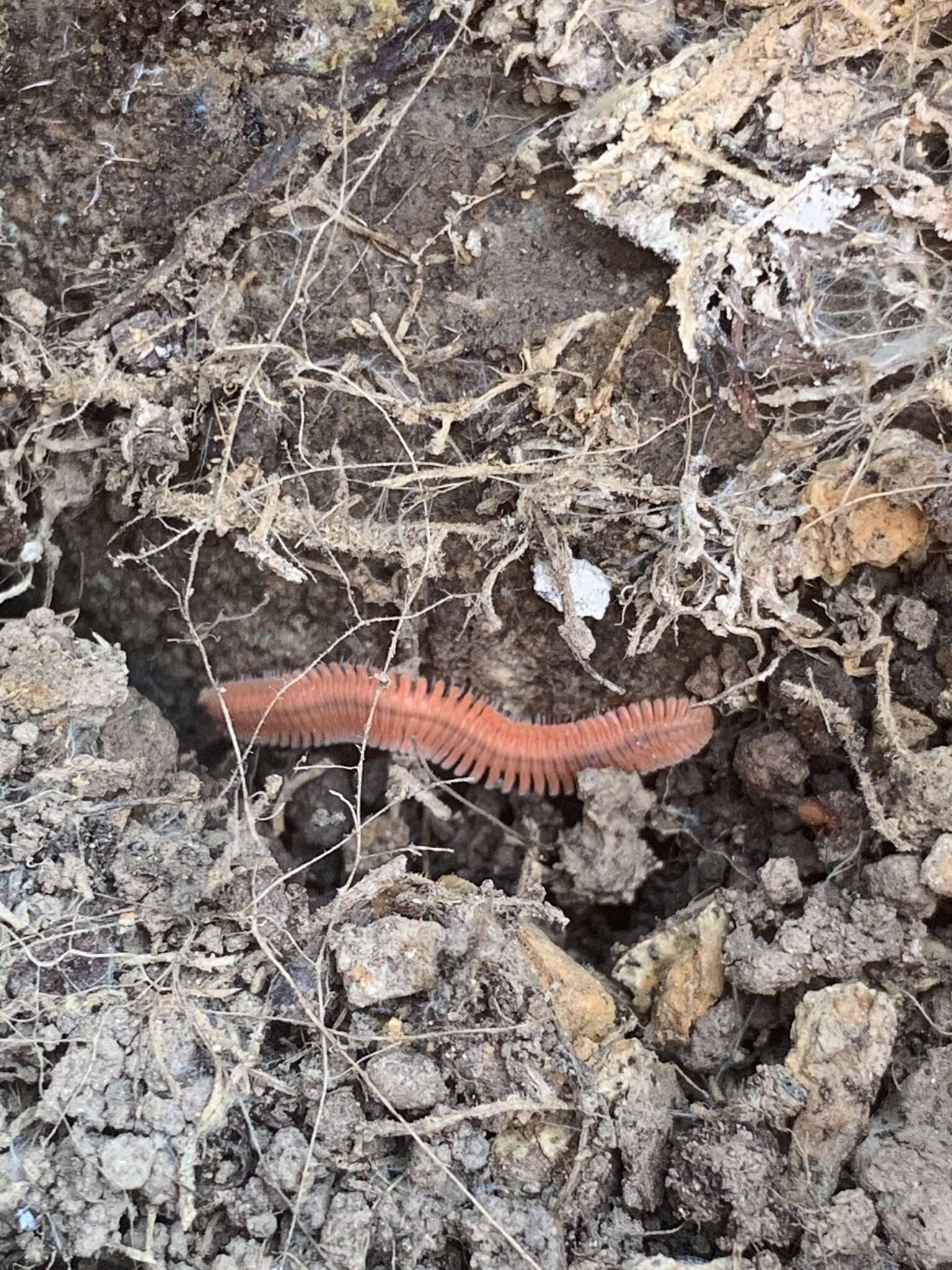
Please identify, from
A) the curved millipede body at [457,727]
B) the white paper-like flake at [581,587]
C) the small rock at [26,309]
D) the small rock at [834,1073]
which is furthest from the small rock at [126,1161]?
the small rock at [26,309]

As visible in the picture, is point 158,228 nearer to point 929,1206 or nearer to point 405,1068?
point 405,1068

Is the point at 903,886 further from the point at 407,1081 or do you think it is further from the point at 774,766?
the point at 407,1081

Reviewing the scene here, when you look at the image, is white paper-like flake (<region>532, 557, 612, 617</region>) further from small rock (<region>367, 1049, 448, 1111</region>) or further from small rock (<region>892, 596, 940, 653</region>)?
small rock (<region>367, 1049, 448, 1111</region>)

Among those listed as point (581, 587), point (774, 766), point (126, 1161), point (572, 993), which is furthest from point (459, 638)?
point (126, 1161)

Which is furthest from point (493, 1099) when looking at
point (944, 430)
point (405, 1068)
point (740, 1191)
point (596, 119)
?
point (596, 119)

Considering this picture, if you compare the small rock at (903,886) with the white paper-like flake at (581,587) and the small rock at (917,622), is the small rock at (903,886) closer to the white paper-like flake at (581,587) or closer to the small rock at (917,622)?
the small rock at (917,622)

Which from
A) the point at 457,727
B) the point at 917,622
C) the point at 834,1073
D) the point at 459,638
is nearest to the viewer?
the point at 834,1073
